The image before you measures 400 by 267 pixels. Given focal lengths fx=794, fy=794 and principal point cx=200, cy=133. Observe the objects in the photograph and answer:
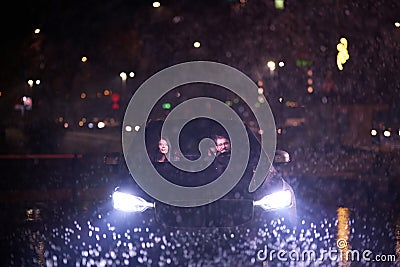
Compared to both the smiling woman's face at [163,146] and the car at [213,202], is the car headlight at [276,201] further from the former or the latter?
the smiling woman's face at [163,146]

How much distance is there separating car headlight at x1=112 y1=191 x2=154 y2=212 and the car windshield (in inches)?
0.5

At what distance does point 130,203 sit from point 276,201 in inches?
55.4

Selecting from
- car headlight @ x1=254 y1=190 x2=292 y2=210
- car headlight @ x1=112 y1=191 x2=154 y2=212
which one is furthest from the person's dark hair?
car headlight @ x1=254 y1=190 x2=292 y2=210

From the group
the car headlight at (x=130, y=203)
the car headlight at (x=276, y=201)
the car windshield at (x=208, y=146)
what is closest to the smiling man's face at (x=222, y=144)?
the car windshield at (x=208, y=146)

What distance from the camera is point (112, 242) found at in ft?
26.5

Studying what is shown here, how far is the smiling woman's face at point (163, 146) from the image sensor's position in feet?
30.2

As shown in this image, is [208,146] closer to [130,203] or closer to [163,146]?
[163,146]

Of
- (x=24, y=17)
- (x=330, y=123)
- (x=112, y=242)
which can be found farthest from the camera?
(x=330, y=123)

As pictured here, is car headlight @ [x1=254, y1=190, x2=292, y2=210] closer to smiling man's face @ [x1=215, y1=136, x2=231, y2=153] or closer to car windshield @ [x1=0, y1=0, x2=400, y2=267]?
car windshield @ [x1=0, y1=0, x2=400, y2=267]

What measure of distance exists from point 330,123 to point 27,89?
14666mm

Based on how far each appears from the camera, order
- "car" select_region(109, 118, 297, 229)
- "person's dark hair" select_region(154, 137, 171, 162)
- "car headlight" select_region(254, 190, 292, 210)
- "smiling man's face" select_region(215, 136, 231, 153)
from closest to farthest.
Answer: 1. "car" select_region(109, 118, 297, 229)
2. "car headlight" select_region(254, 190, 292, 210)
3. "person's dark hair" select_region(154, 137, 171, 162)
4. "smiling man's face" select_region(215, 136, 231, 153)

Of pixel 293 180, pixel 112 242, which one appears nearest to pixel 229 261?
pixel 112 242

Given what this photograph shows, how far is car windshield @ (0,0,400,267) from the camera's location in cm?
764

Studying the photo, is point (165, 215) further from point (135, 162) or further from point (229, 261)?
point (135, 162)
